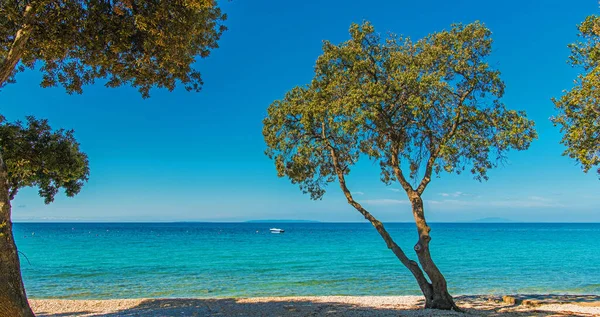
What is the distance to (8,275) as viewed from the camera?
6551 millimetres

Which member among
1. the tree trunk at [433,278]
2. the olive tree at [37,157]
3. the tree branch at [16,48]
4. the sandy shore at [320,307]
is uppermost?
the tree branch at [16,48]

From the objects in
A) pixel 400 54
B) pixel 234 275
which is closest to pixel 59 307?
pixel 234 275

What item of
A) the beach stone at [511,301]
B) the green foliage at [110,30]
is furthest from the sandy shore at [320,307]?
the green foliage at [110,30]

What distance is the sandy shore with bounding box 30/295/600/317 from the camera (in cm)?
1237

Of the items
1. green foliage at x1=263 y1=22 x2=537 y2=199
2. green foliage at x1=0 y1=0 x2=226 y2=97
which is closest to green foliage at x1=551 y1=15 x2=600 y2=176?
green foliage at x1=263 y1=22 x2=537 y2=199

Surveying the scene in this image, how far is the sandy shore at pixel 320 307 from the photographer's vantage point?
12367 mm

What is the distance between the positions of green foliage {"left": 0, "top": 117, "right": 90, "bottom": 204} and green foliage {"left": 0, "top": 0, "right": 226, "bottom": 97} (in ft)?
5.11

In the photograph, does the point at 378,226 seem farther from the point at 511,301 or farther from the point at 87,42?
the point at 87,42

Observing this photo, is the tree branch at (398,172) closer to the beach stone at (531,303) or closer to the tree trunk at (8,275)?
the beach stone at (531,303)

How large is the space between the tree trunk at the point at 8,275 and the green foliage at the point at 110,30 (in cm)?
309

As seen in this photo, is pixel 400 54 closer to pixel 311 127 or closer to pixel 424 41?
pixel 424 41

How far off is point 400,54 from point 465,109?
265 centimetres

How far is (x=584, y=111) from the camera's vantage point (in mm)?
10047

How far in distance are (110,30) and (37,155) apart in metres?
3.04
